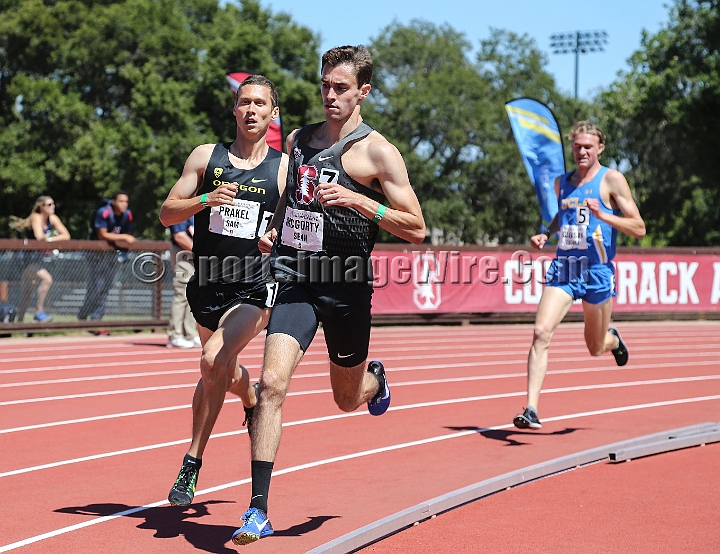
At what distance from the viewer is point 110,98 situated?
138 feet

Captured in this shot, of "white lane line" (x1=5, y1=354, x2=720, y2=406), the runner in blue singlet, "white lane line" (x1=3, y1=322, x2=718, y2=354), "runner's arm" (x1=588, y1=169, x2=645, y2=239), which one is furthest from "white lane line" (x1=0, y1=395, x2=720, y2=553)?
"white lane line" (x1=3, y1=322, x2=718, y2=354)

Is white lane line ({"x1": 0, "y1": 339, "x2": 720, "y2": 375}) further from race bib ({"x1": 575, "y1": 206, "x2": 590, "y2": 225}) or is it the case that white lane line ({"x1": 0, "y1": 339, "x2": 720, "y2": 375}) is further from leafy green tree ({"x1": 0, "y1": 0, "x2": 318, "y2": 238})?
leafy green tree ({"x1": 0, "y1": 0, "x2": 318, "y2": 238})

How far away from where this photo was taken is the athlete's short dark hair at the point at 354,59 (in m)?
4.81

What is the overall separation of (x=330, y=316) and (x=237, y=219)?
948 mm

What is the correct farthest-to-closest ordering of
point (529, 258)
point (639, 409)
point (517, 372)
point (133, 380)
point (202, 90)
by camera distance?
point (202, 90) < point (529, 258) < point (517, 372) < point (133, 380) < point (639, 409)

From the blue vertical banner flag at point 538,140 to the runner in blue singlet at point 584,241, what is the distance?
7700mm

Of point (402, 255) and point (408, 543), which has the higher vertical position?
point (402, 255)

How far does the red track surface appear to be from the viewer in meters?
4.82

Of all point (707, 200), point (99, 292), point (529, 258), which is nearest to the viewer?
point (99, 292)

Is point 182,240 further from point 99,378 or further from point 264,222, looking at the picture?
point 264,222

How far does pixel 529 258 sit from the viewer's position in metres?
20.6

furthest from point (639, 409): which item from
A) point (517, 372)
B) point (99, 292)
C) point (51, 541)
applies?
point (99, 292)

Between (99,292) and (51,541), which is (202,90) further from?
(51,541)

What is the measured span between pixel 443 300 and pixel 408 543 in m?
15.2
